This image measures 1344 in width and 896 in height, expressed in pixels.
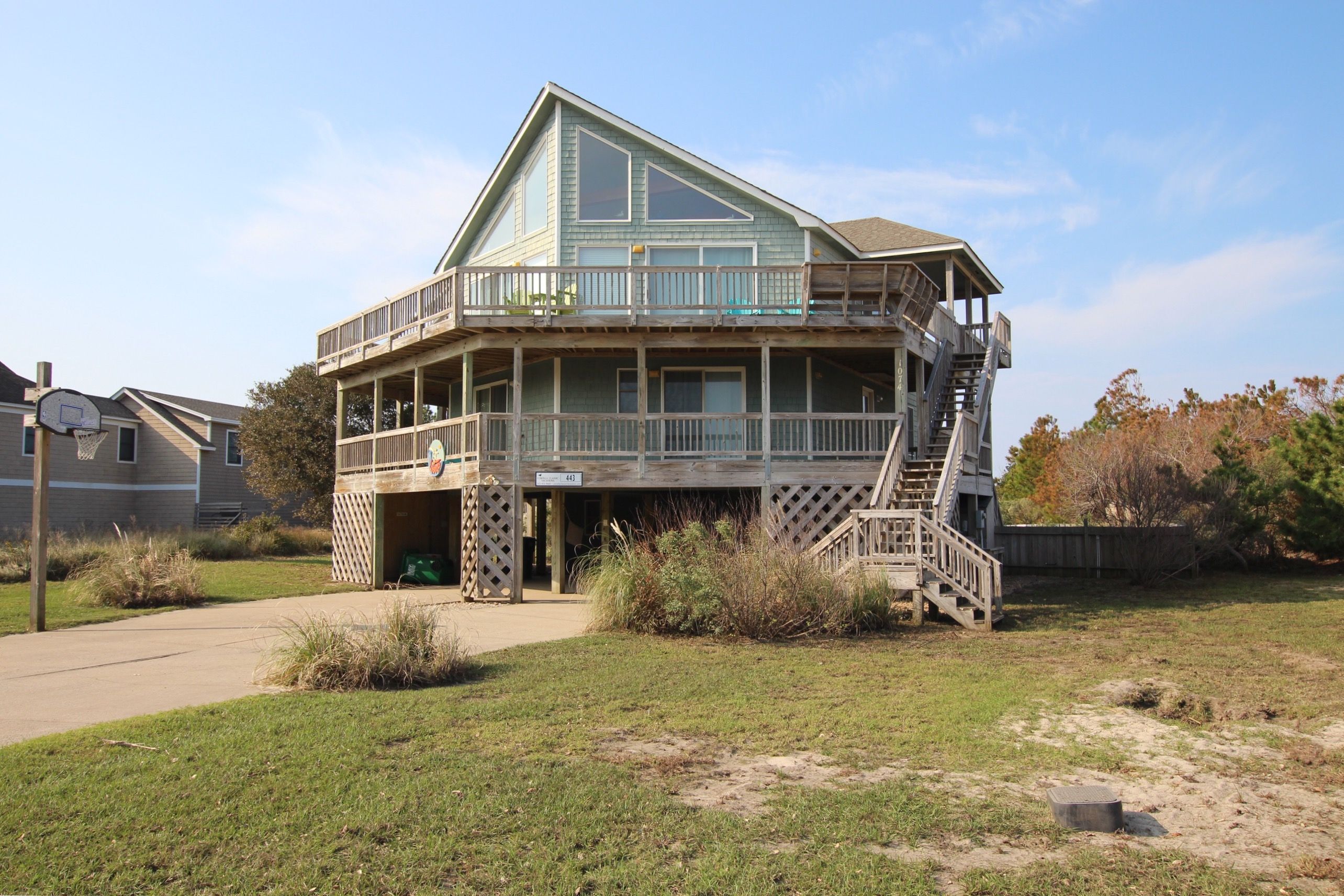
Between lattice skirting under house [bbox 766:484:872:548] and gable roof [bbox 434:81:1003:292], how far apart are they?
6061 mm

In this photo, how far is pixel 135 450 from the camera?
39.3 meters

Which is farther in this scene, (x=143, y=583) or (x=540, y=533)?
(x=540, y=533)

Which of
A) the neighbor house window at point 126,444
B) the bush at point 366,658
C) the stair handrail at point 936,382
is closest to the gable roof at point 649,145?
the stair handrail at point 936,382

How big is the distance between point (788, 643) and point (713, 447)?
8441 mm

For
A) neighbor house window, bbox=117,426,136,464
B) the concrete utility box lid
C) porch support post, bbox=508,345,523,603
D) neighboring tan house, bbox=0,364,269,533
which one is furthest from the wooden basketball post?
neighbor house window, bbox=117,426,136,464

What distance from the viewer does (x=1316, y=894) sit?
4512 millimetres

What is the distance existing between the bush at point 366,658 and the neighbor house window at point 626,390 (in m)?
11.6

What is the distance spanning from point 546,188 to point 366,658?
48.2 ft

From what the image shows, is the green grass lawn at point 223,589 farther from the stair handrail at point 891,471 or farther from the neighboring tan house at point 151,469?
the stair handrail at point 891,471

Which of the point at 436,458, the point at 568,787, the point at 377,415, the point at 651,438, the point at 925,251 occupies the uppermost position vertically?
the point at 925,251

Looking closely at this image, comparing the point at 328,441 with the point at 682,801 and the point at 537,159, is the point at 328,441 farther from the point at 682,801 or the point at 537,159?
the point at 682,801

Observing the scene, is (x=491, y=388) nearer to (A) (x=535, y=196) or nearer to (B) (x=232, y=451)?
(A) (x=535, y=196)

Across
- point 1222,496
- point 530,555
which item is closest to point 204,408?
point 530,555

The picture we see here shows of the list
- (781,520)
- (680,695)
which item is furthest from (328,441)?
(680,695)
